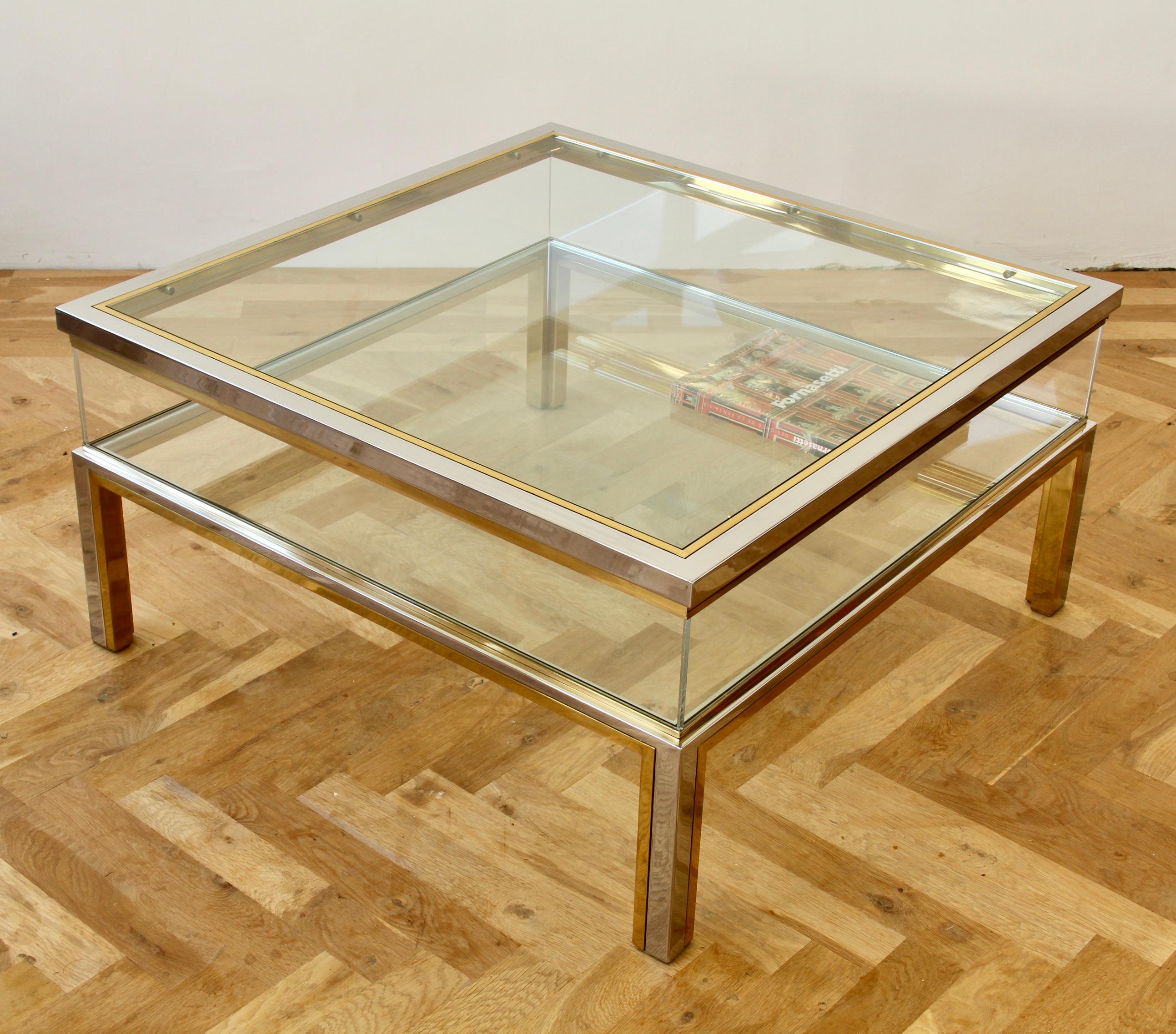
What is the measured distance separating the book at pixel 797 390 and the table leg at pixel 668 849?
0.38 metres

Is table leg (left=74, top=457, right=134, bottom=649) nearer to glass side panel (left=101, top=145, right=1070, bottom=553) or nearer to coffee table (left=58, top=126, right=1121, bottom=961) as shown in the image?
coffee table (left=58, top=126, right=1121, bottom=961)

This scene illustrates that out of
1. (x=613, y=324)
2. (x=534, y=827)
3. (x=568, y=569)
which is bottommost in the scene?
(x=534, y=827)

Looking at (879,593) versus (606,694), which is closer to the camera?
(606,694)

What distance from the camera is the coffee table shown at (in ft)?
4.71

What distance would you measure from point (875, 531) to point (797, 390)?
0.20 meters

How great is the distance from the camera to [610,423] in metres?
1.67

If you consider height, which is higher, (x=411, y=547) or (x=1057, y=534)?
(x=411, y=547)

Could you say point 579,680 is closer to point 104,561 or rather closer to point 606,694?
point 606,694

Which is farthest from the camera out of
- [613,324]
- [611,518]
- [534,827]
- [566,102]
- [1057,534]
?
[566,102]

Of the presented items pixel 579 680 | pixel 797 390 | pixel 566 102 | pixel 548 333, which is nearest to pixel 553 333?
pixel 548 333

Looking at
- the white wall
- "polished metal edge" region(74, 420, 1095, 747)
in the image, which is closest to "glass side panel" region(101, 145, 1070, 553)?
"polished metal edge" region(74, 420, 1095, 747)

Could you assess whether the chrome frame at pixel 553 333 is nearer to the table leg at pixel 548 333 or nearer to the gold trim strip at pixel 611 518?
the gold trim strip at pixel 611 518

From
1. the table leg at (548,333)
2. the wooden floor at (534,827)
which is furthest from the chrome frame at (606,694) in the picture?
the table leg at (548,333)

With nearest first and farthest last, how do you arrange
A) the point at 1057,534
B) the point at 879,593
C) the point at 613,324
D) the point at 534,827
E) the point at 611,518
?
the point at 611,518 < the point at 879,593 < the point at 534,827 < the point at 613,324 < the point at 1057,534
